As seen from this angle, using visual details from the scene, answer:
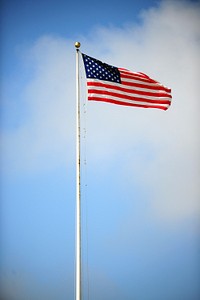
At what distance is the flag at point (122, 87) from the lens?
61.6 feet

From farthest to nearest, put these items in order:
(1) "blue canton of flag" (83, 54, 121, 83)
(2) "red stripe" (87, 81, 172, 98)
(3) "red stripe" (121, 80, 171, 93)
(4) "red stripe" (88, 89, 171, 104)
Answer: (3) "red stripe" (121, 80, 171, 93)
(1) "blue canton of flag" (83, 54, 121, 83)
(2) "red stripe" (87, 81, 172, 98)
(4) "red stripe" (88, 89, 171, 104)

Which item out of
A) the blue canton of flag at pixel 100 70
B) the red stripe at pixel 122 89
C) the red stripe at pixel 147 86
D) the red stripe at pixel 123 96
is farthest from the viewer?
→ the red stripe at pixel 147 86

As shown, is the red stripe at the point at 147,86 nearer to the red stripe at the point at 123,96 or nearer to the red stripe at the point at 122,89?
the red stripe at the point at 122,89

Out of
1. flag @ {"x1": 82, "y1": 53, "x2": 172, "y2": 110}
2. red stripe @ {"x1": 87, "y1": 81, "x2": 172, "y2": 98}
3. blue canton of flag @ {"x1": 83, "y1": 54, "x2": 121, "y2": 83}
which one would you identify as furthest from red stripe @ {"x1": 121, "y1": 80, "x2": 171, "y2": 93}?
blue canton of flag @ {"x1": 83, "y1": 54, "x2": 121, "y2": 83}

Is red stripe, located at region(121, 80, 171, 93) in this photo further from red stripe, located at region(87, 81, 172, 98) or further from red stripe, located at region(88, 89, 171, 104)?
red stripe, located at region(88, 89, 171, 104)

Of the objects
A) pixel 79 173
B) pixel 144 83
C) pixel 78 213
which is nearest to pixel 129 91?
pixel 144 83

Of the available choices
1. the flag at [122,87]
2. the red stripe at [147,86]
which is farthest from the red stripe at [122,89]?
the red stripe at [147,86]

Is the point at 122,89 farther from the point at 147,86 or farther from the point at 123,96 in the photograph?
the point at 147,86

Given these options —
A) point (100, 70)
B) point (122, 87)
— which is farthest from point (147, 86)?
point (100, 70)

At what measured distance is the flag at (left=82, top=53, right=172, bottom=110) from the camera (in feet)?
61.6

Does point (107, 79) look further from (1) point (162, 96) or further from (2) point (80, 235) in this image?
(2) point (80, 235)

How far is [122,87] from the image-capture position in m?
19.5

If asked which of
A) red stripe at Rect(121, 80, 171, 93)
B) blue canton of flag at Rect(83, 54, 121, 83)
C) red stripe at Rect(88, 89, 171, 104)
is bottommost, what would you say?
red stripe at Rect(88, 89, 171, 104)

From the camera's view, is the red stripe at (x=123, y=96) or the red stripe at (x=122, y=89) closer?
the red stripe at (x=123, y=96)
